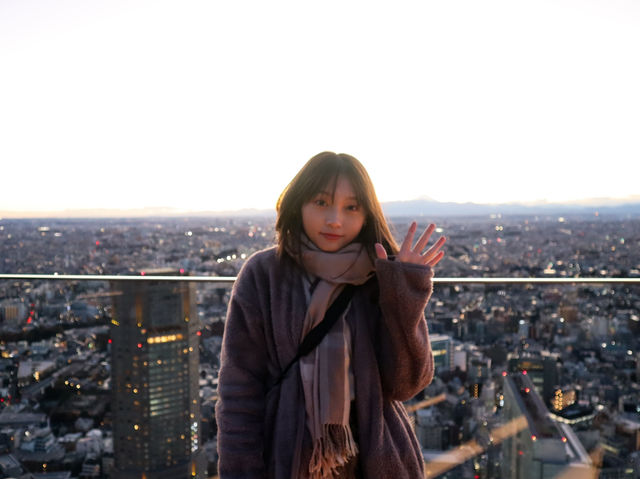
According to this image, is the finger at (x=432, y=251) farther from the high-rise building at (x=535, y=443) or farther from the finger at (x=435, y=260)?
the high-rise building at (x=535, y=443)

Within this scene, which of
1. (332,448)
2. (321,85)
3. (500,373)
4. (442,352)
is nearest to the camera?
(332,448)

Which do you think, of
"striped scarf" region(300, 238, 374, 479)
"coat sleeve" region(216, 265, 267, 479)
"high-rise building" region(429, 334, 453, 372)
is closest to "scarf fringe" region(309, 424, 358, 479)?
"striped scarf" region(300, 238, 374, 479)

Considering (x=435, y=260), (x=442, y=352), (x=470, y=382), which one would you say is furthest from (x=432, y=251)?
(x=470, y=382)

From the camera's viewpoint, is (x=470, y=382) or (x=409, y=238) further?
(x=470, y=382)

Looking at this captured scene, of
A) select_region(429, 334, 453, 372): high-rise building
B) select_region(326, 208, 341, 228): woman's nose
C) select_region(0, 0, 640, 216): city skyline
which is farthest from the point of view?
select_region(0, 0, 640, 216): city skyline

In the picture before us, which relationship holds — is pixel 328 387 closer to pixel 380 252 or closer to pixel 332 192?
pixel 380 252

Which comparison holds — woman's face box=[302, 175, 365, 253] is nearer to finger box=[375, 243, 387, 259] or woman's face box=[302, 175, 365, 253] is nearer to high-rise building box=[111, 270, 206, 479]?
finger box=[375, 243, 387, 259]

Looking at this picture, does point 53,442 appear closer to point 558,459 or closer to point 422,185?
point 558,459
